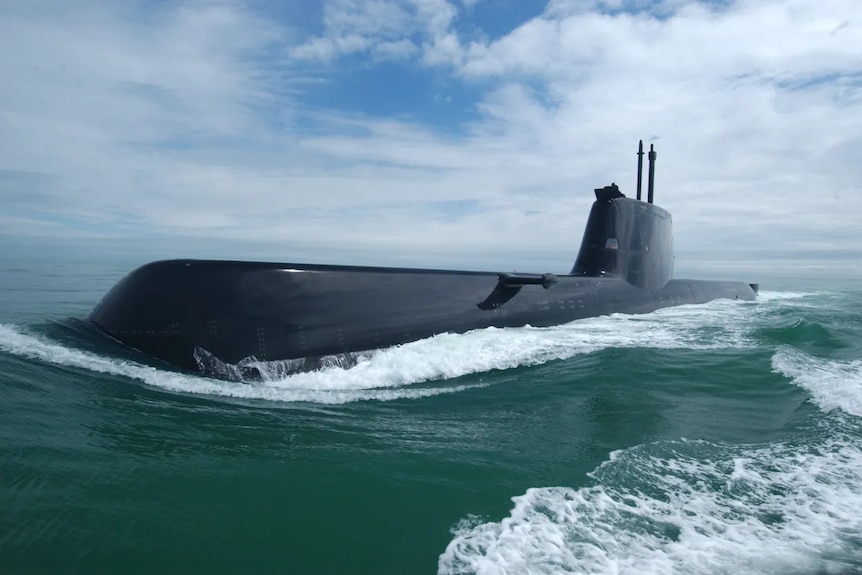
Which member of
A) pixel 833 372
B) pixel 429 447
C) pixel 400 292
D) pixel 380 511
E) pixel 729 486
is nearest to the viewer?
pixel 380 511

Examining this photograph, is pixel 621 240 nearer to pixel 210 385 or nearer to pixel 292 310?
pixel 292 310

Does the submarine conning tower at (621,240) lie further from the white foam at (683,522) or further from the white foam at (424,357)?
the white foam at (683,522)

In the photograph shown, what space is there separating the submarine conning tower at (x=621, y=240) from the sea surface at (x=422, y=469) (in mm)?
7665

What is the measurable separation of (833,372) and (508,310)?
5970 millimetres

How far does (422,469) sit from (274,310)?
4902 millimetres

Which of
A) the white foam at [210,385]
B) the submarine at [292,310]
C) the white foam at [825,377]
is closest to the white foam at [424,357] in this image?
the white foam at [210,385]

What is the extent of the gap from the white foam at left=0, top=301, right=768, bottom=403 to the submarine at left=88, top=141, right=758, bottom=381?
351 mm

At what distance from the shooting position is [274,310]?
9.26 metres

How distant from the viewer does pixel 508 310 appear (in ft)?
42.7

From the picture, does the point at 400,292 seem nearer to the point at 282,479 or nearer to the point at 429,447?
the point at 429,447

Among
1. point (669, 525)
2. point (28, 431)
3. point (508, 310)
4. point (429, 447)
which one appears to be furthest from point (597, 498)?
point (508, 310)

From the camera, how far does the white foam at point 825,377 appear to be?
7.81m

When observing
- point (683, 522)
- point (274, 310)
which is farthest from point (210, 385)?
point (683, 522)

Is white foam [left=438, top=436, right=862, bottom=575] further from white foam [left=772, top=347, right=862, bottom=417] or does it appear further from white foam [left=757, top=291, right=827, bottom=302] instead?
white foam [left=757, top=291, right=827, bottom=302]
